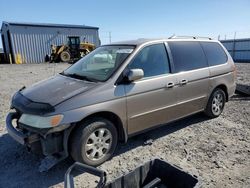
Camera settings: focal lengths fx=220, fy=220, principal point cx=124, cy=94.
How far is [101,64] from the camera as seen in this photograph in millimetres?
4262

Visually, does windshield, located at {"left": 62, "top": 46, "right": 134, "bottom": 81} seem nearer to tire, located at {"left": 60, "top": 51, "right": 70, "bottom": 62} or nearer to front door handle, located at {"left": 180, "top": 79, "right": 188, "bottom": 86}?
front door handle, located at {"left": 180, "top": 79, "right": 188, "bottom": 86}

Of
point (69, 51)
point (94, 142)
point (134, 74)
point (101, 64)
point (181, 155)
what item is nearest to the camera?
point (94, 142)

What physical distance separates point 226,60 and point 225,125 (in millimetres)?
1535

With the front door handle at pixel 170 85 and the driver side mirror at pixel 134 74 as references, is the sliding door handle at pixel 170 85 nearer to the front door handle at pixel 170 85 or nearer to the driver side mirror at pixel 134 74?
the front door handle at pixel 170 85

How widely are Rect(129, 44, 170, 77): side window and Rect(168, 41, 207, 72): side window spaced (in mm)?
245

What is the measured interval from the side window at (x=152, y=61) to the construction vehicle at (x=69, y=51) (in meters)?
21.9

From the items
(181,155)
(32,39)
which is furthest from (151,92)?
(32,39)

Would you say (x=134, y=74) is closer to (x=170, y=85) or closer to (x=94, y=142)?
(x=170, y=85)

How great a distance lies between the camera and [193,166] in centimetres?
326

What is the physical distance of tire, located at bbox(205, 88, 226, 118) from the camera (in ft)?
16.0

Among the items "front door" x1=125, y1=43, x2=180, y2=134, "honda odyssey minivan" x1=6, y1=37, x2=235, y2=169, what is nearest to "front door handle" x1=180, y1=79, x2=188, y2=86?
"honda odyssey minivan" x1=6, y1=37, x2=235, y2=169

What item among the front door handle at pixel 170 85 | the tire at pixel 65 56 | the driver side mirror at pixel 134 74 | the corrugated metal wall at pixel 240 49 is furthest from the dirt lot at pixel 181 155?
the corrugated metal wall at pixel 240 49

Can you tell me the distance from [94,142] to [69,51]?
929 inches

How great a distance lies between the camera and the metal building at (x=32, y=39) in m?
26.8
